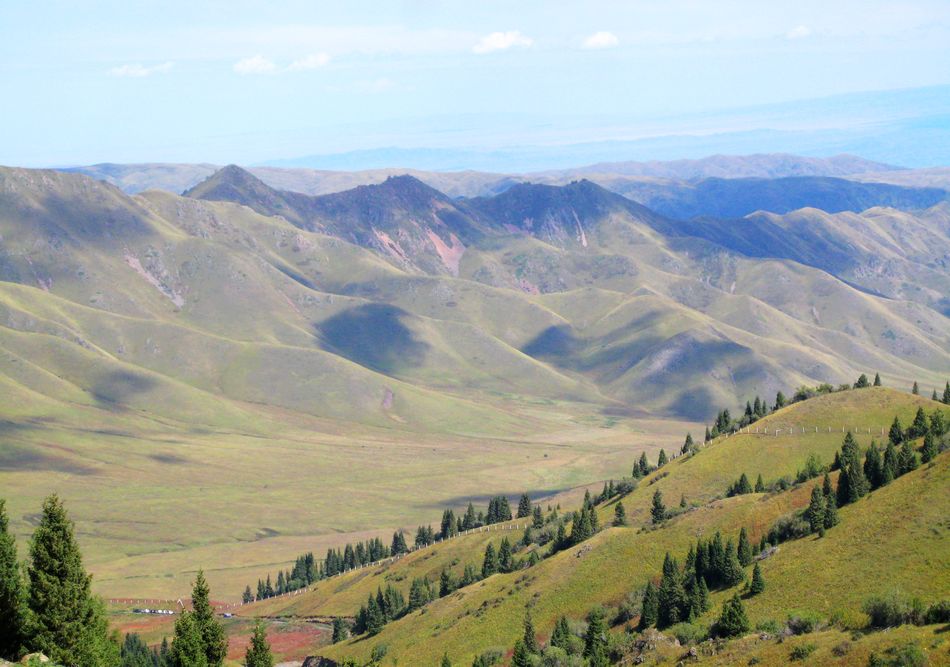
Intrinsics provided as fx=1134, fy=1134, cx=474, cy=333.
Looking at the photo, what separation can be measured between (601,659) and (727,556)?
2698cm

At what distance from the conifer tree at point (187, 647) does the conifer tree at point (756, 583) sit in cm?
5925

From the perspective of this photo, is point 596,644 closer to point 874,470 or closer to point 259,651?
point 259,651

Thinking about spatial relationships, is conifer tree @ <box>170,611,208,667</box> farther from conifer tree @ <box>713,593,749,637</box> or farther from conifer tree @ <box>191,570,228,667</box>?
conifer tree @ <box>713,593,749,637</box>

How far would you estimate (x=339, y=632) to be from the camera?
152 metres

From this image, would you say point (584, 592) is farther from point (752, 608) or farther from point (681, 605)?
point (752, 608)

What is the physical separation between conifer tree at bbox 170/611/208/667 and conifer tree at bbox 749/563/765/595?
194 feet

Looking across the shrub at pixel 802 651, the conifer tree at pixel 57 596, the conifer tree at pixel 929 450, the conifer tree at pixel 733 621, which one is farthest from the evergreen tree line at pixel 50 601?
the conifer tree at pixel 929 450

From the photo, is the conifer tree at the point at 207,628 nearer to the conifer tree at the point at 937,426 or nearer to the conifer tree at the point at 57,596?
the conifer tree at the point at 57,596

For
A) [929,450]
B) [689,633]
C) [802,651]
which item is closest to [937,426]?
[929,450]

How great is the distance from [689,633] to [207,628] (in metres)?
49.4

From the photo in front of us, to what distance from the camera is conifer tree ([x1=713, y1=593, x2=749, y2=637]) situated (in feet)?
307

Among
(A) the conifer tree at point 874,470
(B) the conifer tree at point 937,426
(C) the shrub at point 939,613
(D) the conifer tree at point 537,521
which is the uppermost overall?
(B) the conifer tree at point 937,426

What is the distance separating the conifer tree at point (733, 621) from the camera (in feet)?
307

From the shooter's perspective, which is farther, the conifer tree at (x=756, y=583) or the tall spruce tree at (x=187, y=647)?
the conifer tree at (x=756, y=583)
